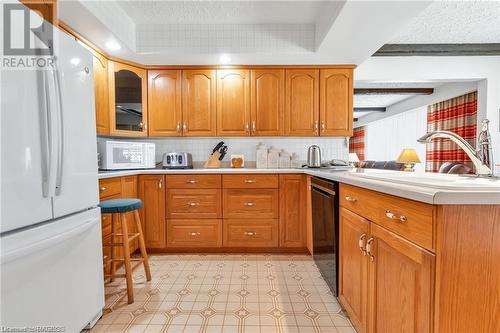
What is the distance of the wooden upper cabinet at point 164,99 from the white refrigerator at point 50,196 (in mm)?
1531

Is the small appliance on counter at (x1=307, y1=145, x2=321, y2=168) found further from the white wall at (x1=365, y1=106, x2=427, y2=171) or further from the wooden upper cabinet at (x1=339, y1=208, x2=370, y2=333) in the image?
the white wall at (x1=365, y1=106, x2=427, y2=171)

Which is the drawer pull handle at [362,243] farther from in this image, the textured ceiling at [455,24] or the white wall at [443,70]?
the white wall at [443,70]

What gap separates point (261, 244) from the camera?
2701 mm

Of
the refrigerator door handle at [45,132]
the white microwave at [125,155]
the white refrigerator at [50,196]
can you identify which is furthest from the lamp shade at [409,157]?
the refrigerator door handle at [45,132]

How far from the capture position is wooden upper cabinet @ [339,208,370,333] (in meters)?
1.24

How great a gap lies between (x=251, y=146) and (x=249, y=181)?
736mm

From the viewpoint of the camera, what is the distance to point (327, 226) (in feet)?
5.90

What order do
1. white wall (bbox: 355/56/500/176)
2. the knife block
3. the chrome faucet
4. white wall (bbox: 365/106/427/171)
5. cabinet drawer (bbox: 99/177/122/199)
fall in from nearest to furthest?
the chrome faucet < cabinet drawer (bbox: 99/177/122/199) < the knife block < white wall (bbox: 355/56/500/176) < white wall (bbox: 365/106/427/171)

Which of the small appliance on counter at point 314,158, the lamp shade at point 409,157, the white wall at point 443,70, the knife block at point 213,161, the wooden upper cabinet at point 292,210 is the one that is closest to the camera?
the wooden upper cabinet at point 292,210

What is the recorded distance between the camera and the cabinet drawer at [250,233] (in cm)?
270

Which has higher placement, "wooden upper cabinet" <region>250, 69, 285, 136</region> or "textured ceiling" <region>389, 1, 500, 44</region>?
"textured ceiling" <region>389, 1, 500, 44</region>

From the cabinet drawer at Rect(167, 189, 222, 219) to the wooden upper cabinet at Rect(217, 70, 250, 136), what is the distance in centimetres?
78

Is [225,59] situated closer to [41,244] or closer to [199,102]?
[199,102]

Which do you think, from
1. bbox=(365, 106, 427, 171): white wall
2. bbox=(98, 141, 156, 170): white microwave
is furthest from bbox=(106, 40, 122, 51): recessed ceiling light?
bbox=(365, 106, 427, 171): white wall
